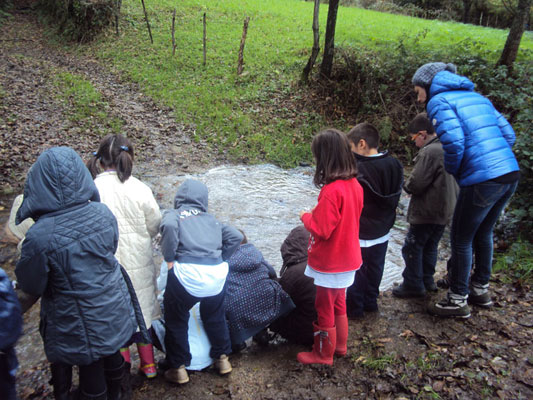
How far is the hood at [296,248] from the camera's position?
3908 millimetres

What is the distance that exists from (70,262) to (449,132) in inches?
119

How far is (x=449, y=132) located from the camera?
3383 millimetres

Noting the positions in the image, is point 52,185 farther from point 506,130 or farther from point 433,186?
point 506,130

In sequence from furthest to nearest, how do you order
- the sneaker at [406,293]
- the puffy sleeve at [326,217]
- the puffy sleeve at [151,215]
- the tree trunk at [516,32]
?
the tree trunk at [516,32] < the sneaker at [406,293] < the puffy sleeve at [151,215] < the puffy sleeve at [326,217]

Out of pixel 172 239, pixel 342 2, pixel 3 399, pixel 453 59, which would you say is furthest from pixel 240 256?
pixel 342 2

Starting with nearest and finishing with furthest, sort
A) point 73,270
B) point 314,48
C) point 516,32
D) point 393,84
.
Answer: point 73,270, point 516,32, point 393,84, point 314,48

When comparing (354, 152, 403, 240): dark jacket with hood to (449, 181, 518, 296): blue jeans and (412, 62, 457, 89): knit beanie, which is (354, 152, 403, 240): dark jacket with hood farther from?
(412, 62, 457, 89): knit beanie

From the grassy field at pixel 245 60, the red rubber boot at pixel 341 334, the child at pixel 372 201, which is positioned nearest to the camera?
the red rubber boot at pixel 341 334

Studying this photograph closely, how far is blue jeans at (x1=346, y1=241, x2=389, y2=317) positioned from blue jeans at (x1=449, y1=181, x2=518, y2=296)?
2.14ft

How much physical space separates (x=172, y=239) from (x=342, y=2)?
30.9m

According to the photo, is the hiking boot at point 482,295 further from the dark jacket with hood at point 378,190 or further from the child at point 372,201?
the dark jacket with hood at point 378,190

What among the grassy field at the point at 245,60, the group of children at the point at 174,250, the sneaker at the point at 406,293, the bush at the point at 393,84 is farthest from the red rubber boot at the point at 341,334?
the bush at the point at 393,84

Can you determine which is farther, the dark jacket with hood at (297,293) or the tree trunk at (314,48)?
the tree trunk at (314,48)

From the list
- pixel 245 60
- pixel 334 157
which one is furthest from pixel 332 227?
pixel 245 60
